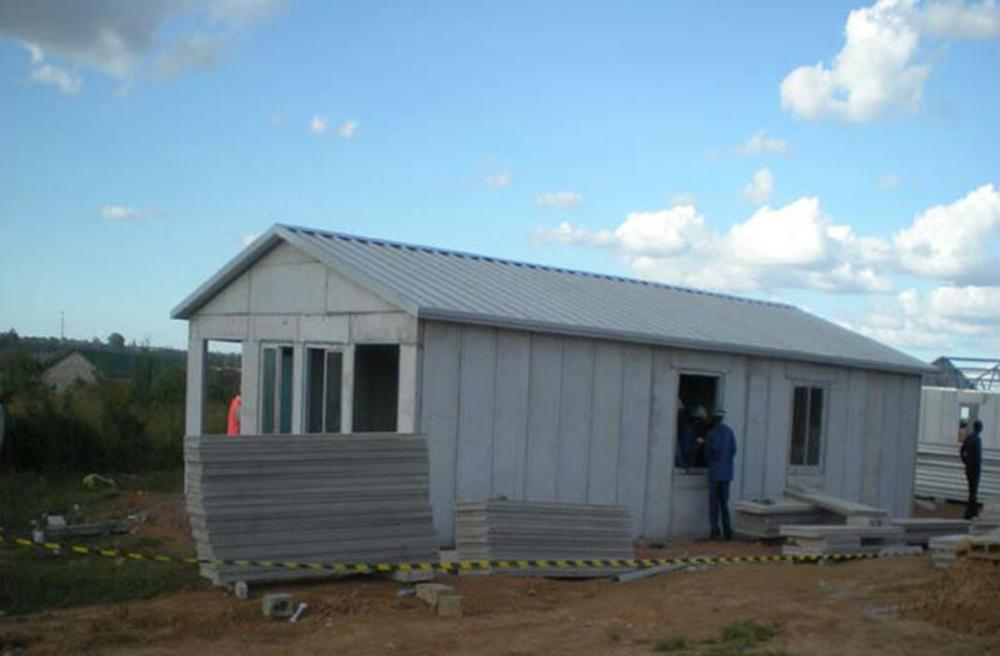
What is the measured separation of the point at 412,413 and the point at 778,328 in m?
9.37

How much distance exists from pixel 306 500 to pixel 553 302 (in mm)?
5575

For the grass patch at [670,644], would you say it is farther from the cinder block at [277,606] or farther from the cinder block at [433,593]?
the cinder block at [277,606]

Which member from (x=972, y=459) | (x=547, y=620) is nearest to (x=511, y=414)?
(x=547, y=620)

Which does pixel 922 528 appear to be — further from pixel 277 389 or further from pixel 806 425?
pixel 277 389

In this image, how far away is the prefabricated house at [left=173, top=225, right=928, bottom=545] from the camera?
13172mm

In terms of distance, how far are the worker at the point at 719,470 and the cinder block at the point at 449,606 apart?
256 inches

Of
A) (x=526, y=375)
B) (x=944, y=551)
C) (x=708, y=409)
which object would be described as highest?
(x=526, y=375)

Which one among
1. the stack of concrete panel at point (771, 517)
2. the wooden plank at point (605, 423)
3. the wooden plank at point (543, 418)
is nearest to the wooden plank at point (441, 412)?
the wooden plank at point (543, 418)

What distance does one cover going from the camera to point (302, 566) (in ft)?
35.3

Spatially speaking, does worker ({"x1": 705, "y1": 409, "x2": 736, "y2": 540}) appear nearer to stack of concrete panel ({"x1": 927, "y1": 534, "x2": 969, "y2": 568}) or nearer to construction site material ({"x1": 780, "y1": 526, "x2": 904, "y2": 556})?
construction site material ({"x1": 780, "y1": 526, "x2": 904, "y2": 556})

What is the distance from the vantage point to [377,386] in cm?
1642

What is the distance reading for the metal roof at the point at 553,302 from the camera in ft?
44.0

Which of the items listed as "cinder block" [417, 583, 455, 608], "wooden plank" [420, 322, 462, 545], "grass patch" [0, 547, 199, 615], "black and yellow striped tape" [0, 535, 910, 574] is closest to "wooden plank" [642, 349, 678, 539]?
"black and yellow striped tape" [0, 535, 910, 574]

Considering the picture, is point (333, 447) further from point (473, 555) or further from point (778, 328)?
point (778, 328)
